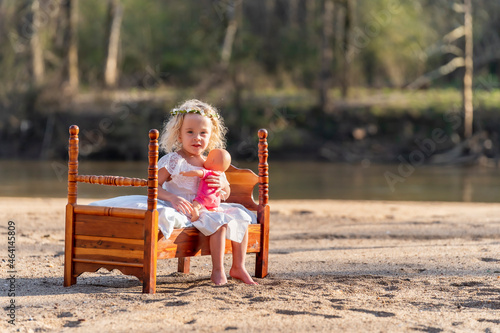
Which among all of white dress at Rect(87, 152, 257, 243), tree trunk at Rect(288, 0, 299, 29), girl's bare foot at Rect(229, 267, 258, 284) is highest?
tree trunk at Rect(288, 0, 299, 29)

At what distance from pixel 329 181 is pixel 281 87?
46.2 feet

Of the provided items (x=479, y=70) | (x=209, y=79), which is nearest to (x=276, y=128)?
(x=209, y=79)

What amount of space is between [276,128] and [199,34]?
24.9 ft

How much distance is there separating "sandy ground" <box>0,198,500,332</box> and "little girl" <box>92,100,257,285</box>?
28 cm

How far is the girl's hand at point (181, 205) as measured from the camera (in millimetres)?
5457

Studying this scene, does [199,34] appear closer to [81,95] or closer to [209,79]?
[209,79]

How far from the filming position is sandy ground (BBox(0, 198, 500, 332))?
4449mm

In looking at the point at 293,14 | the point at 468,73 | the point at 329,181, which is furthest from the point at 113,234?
the point at 293,14

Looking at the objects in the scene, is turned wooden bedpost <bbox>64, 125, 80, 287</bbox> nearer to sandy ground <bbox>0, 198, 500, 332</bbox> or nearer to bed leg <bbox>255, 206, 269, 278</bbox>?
sandy ground <bbox>0, 198, 500, 332</bbox>

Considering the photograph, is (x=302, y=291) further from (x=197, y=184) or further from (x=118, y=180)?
(x=118, y=180)

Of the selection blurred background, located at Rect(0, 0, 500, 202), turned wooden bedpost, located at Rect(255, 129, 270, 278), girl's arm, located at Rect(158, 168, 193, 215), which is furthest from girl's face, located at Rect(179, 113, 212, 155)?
blurred background, located at Rect(0, 0, 500, 202)

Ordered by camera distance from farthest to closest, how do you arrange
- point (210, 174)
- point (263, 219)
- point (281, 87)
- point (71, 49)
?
point (281, 87), point (71, 49), point (263, 219), point (210, 174)

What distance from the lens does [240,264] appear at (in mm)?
5633

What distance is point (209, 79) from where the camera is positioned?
31.3 meters
